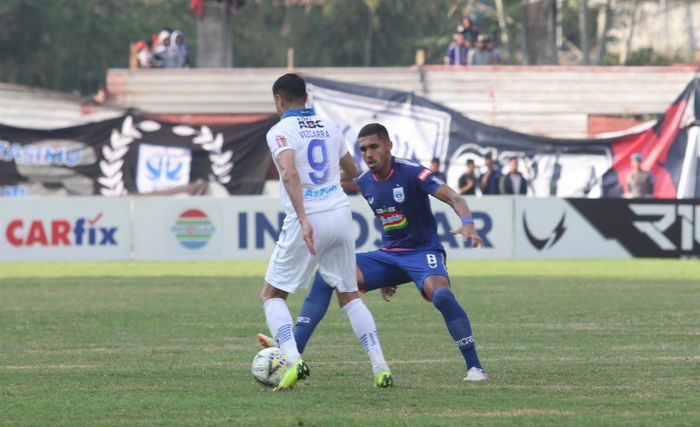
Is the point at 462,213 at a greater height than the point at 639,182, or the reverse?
the point at 462,213

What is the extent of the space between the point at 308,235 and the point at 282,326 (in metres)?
0.81

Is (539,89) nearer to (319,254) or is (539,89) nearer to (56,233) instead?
(56,233)

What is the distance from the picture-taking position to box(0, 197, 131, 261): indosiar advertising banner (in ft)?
91.8

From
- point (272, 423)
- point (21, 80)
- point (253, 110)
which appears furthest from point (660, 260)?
point (21, 80)

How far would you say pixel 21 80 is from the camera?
59062 millimetres

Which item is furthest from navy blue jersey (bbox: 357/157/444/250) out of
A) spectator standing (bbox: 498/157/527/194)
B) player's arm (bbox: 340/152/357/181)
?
spectator standing (bbox: 498/157/527/194)

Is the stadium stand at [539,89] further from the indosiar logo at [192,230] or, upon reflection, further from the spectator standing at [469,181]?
the indosiar logo at [192,230]

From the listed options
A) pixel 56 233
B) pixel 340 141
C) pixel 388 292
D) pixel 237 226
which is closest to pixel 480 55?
pixel 237 226

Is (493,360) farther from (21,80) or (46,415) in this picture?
(21,80)

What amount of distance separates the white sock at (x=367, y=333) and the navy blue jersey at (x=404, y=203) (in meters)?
0.87

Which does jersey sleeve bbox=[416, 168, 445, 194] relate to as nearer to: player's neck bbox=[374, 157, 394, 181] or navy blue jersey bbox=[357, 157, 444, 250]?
navy blue jersey bbox=[357, 157, 444, 250]

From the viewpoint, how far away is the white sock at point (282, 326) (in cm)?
984

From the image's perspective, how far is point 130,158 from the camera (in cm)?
3409

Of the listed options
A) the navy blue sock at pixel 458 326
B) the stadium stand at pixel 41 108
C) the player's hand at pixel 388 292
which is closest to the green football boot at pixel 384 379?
the navy blue sock at pixel 458 326
